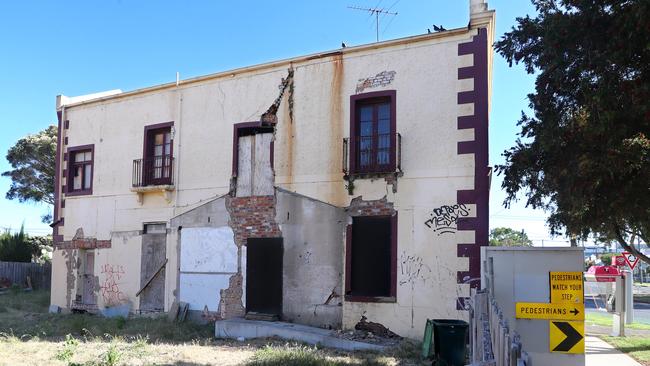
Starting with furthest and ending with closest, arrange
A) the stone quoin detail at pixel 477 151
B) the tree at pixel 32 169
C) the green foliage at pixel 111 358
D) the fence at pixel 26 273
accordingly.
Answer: the tree at pixel 32 169 → the fence at pixel 26 273 → the stone quoin detail at pixel 477 151 → the green foliage at pixel 111 358

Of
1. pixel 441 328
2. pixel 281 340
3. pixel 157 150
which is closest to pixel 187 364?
pixel 281 340

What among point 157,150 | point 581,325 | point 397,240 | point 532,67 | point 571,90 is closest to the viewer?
point 581,325

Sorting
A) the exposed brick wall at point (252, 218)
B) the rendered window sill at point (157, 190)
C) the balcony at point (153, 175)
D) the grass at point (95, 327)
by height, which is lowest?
the grass at point (95, 327)

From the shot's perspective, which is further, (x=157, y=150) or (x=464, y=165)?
(x=157, y=150)

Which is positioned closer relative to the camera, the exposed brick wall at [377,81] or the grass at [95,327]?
the exposed brick wall at [377,81]

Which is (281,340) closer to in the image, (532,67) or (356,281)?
(356,281)

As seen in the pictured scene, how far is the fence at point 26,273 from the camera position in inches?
1120

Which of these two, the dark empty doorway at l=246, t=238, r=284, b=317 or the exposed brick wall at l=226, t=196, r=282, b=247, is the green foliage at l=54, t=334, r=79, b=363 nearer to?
the dark empty doorway at l=246, t=238, r=284, b=317

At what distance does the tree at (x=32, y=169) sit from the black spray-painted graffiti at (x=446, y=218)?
27561 millimetres

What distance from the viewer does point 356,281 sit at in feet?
44.9

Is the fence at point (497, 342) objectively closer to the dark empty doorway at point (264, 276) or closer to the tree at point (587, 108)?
the tree at point (587, 108)

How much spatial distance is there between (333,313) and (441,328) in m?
4.38

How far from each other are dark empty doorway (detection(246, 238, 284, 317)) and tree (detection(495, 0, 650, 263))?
6.54 m

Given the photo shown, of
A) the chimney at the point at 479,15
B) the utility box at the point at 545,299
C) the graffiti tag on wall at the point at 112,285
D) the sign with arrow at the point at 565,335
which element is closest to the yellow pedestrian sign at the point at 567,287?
the utility box at the point at 545,299
